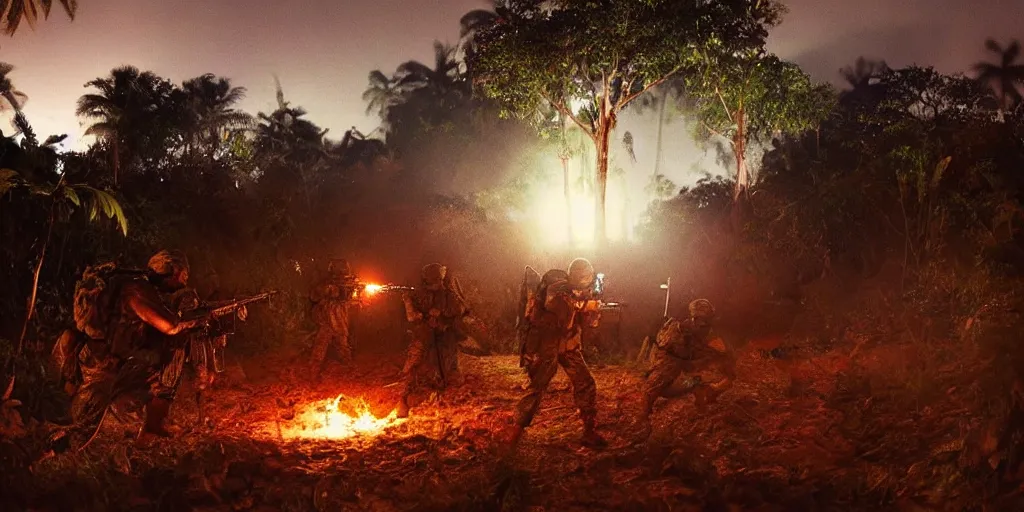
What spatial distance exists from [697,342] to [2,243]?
8.57 metres

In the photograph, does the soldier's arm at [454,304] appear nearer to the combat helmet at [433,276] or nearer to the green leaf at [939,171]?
the combat helmet at [433,276]

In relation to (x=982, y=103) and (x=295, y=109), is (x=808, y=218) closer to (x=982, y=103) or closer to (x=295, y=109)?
(x=982, y=103)

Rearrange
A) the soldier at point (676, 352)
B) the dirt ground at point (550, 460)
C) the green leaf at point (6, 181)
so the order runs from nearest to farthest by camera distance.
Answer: the dirt ground at point (550, 460) < the green leaf at point (6, 181) < the soldier at point (676, 352)

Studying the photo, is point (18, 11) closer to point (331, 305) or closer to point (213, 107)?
point (331, 305)

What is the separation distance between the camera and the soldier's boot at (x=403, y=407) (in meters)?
8.36

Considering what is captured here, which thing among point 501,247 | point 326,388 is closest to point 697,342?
point 326,388

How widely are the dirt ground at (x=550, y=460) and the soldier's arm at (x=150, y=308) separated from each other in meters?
1.21

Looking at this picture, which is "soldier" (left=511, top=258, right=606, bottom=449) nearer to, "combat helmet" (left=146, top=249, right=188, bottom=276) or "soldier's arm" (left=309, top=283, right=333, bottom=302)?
"combat helmet" (left=146, top=249, right=188, bottom=276)

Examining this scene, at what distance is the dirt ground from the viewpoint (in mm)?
5355

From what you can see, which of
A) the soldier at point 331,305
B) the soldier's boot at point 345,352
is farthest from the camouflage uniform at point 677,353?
the soldier's boot at point 345,352

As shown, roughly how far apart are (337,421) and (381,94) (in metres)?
32.5

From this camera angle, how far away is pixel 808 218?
54.3ft

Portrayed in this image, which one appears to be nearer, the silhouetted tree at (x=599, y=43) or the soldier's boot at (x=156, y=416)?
the soldier's boot at (x=156, y=416)

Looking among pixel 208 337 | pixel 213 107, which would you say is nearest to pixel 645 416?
pixel 208 337
